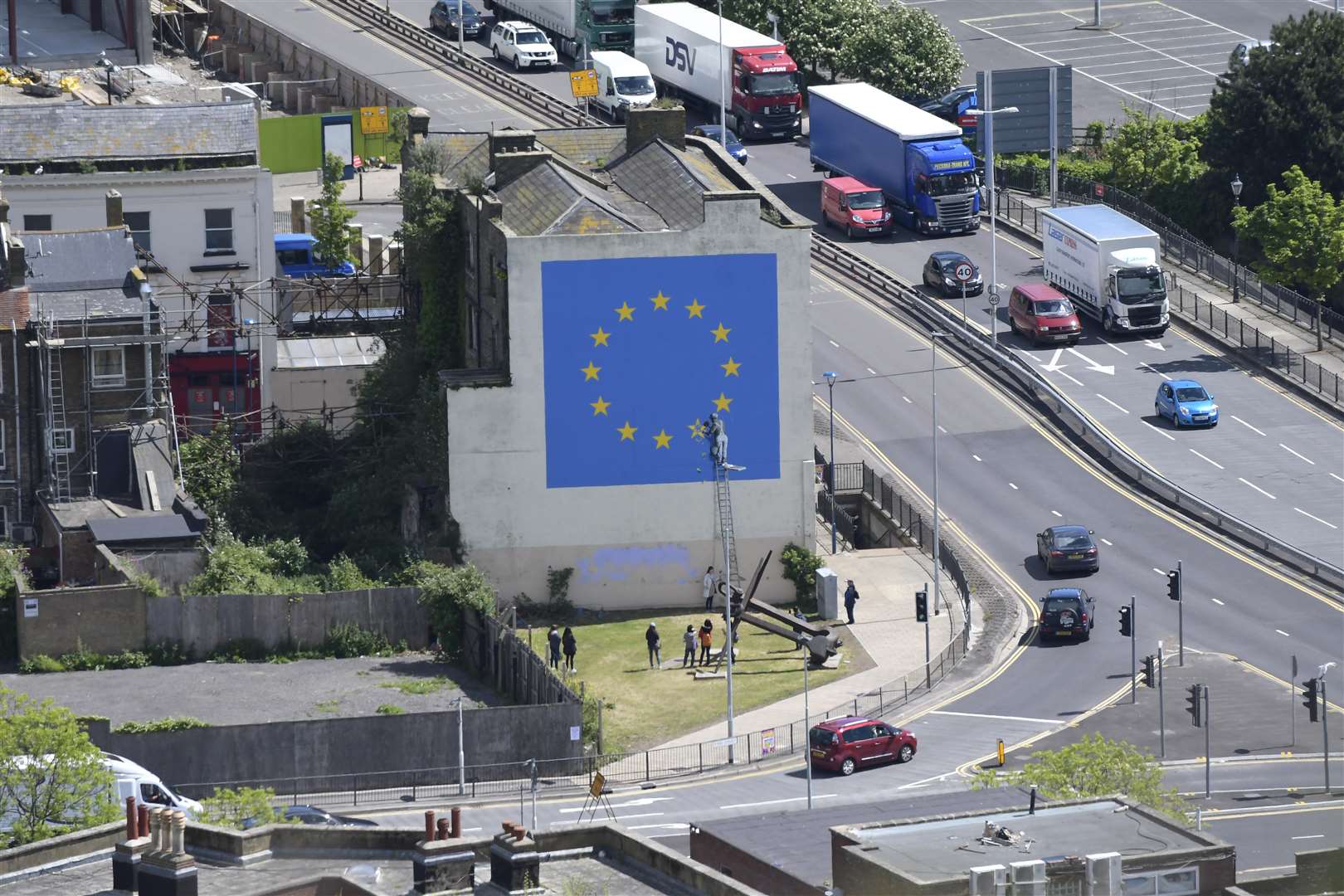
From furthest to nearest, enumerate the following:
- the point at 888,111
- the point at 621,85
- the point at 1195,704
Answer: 1. the point at 621,85
2. the point at 888,111
3. the point at 1195,704

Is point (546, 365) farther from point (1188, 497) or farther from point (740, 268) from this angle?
point (1188, 497)

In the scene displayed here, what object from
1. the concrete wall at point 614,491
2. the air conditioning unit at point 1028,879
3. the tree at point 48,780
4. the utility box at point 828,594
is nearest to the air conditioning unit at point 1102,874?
the air conditioning unit at point 1028,879

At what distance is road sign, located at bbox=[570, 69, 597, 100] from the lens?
457 feet

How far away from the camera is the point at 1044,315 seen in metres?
115

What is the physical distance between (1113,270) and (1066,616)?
27927 millimetres

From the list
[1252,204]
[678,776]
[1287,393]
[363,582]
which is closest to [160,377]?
[363,582]

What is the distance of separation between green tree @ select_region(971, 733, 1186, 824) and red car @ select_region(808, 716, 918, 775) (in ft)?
40.7

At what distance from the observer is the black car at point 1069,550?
317ft

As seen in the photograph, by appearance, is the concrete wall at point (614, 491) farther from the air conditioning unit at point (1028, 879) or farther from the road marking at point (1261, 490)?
the air conditioning unit at point (1028, 879)

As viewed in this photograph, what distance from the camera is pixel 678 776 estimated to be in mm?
81812

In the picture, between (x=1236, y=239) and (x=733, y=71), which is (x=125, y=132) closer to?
(x=733, y=71)

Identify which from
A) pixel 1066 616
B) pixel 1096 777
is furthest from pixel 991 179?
pixel 1096 777

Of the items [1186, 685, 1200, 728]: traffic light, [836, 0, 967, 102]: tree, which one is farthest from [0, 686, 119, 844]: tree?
[836, 0, 967, 102]: tree

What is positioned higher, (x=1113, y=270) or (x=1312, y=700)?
(x=1113, y=270)
